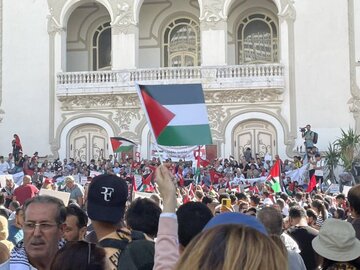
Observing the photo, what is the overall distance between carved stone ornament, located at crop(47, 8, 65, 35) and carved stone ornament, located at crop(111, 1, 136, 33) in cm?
247

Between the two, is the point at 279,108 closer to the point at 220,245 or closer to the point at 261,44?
the point at 261,44

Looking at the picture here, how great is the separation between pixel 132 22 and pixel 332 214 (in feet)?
64.8

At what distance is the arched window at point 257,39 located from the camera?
29.1 metres

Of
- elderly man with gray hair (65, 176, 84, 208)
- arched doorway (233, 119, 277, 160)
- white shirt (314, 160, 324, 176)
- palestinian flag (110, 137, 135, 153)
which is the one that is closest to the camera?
elderly man with gray hair (65, 176, 84, 208)

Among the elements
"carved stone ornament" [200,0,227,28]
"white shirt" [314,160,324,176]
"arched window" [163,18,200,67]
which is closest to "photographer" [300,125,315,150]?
"white shirt" [314,160,324,176]

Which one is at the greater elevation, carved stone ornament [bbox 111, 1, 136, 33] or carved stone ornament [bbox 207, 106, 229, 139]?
carved stone ornament [bbox 111, 1, 136, 33]

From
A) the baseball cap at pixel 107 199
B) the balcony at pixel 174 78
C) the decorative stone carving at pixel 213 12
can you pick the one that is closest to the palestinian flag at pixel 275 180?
the balcony at pixel 174 78

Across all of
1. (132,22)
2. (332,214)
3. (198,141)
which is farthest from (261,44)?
(198,141)

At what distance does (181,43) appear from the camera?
3009 cm

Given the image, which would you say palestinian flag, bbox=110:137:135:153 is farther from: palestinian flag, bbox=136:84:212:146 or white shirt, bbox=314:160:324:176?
palestinian flag, bbox=136:84:212:146

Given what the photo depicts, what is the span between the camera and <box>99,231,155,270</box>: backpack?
12.0ft

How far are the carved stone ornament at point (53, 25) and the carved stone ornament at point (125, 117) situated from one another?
4596 mm

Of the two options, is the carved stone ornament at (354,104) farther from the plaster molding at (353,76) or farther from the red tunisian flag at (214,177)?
the red tunisian flag at (214,177)

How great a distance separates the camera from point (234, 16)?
2962 cm
